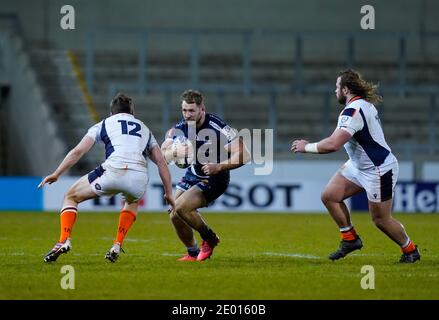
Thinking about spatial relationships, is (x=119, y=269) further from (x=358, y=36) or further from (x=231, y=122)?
(x=358, y=36)

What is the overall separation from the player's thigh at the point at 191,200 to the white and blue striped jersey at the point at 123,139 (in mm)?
522

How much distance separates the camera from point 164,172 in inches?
426

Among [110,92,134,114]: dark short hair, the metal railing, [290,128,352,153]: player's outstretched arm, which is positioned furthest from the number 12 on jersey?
the metal railing

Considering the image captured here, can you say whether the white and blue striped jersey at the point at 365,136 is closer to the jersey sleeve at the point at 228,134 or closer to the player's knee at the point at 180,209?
the jersey sleeve at the point at 228,134

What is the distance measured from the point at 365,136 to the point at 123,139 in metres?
2.54

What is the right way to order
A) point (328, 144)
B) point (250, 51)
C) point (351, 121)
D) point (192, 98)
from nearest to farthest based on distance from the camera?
1. point (328, 144)
2. point (351, 121)
3. point (192, 98)
4. point (250, 51)

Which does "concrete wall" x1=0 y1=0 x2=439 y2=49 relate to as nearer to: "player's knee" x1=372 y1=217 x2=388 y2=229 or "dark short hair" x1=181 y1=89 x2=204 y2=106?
"dark short hair" x1=181 y1=89 x2=204 y2=106

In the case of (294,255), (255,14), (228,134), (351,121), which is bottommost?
(294,255)

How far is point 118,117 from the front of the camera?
10.8 meters

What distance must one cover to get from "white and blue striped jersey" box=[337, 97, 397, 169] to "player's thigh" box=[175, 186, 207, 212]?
5.50 feet

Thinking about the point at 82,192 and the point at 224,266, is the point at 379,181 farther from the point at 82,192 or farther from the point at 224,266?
the point at 82,192

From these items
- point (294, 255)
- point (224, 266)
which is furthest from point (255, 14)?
point (224, 266)

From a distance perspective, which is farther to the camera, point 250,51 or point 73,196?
point 250,51

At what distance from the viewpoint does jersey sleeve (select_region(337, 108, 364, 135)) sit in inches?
414
